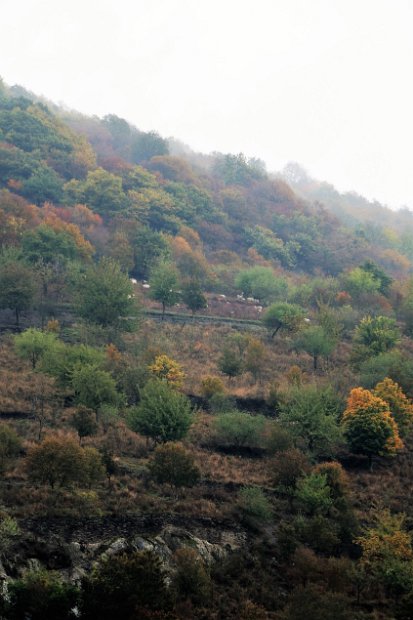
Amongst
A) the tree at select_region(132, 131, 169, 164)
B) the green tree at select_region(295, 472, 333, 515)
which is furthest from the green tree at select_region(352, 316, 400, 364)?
the tree at select_region(132, 131, 169, 164)

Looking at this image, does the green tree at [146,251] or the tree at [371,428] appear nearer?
Result: the tree at [371,428]

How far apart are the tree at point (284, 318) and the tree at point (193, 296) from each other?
750 cm

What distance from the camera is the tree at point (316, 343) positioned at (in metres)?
57.0

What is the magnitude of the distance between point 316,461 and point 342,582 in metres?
16.5

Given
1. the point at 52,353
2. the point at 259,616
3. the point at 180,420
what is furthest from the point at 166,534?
the point at 52,353

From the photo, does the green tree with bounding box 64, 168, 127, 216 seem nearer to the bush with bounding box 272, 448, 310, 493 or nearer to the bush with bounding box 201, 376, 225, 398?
the bush with bounding box 201, 376, 225, 398

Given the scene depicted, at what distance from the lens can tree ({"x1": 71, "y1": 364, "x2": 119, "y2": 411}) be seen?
40188 mm

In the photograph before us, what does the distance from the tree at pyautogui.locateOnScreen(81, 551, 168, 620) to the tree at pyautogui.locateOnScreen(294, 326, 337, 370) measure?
38.7 m

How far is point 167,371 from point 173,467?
55.0ft

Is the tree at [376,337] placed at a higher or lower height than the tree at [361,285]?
lower

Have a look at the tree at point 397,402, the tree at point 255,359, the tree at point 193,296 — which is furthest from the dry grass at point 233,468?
the tree at point 193,296

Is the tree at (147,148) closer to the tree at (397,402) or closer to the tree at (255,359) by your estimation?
the tree at (255,359)

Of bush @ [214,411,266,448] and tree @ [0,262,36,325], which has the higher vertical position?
tree @ [0,262,36,325]

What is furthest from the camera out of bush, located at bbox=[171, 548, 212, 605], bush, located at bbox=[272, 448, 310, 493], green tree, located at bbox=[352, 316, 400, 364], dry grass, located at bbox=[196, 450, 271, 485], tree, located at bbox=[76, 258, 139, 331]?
green tree, located at bbox=[352, 316, 400, 364]
